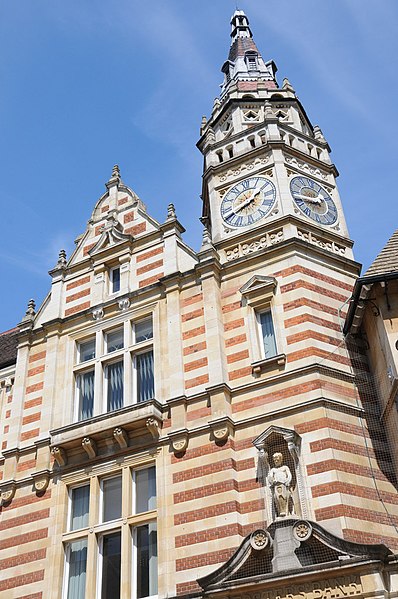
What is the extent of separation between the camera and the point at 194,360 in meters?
17.8

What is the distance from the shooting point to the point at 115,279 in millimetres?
21328

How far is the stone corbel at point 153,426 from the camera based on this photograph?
16969 mm

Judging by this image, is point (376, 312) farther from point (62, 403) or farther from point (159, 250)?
point (62, 403)

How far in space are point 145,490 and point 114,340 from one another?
4.75m

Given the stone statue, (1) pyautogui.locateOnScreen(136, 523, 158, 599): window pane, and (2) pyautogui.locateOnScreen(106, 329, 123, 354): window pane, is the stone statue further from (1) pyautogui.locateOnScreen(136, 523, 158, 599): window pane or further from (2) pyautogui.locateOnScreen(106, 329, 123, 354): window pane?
(2) pyautogui.locateOnScreen(106, 329, 123, 354): window pane

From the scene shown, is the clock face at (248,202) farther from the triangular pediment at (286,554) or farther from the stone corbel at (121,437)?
the triangular pediment at (286,554)

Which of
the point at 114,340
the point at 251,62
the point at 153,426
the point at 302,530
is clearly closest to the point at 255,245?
the point at 114,340

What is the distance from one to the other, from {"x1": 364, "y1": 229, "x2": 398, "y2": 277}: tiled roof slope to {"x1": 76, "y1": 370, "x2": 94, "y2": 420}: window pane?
8040 millimetres

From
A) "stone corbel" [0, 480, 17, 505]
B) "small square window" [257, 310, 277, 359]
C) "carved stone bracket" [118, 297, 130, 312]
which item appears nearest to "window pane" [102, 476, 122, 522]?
"stone corbel" [0, 480, 17, 505]

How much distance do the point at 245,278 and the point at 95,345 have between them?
480 cm

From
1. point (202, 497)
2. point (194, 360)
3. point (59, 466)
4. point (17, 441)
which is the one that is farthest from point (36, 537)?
point (194, 360)

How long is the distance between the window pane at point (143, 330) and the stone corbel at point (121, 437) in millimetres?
2977

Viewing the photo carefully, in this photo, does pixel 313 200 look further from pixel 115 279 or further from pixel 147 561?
pixel 147 561

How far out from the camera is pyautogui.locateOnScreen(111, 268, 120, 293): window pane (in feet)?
69.2
